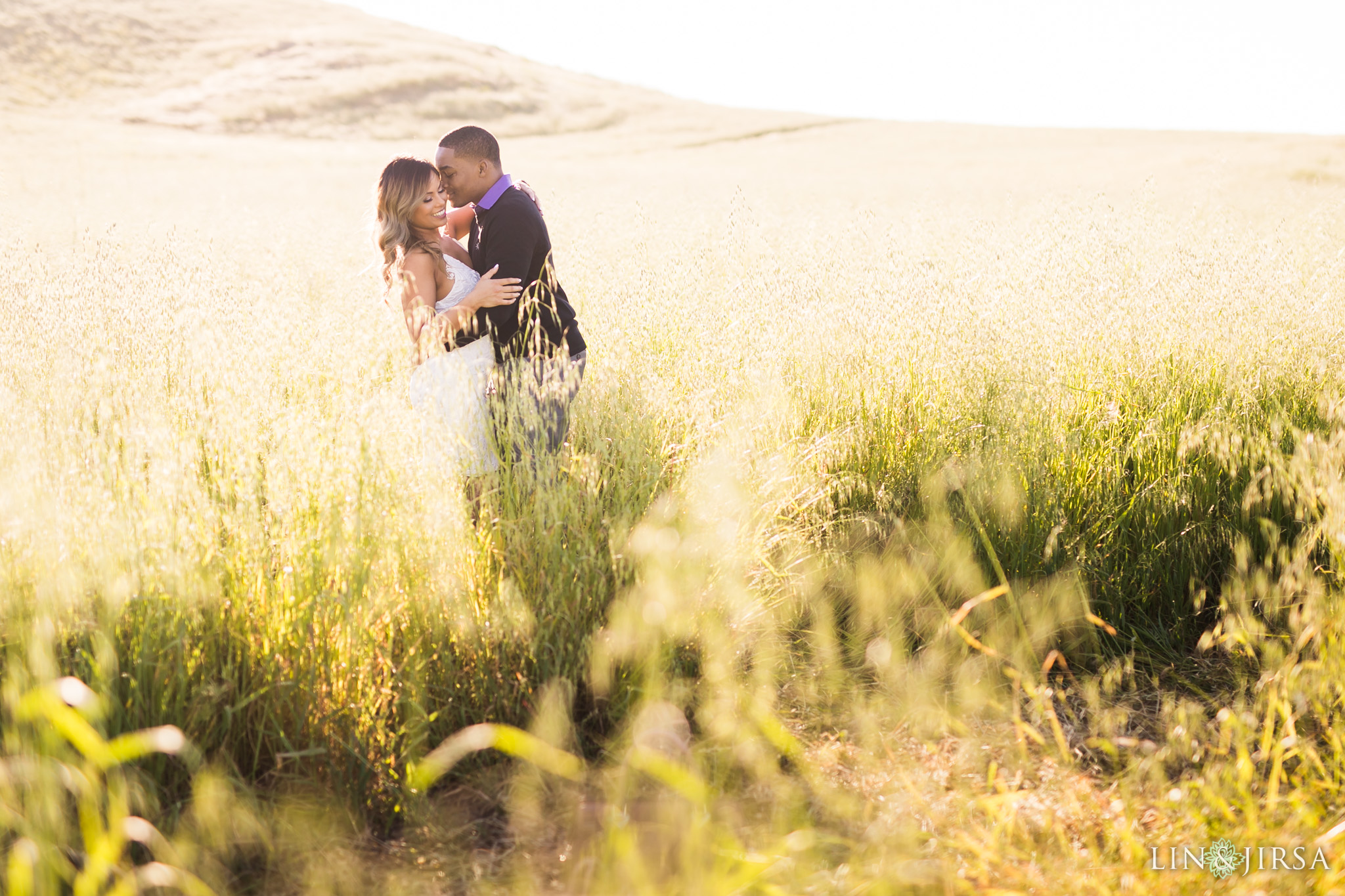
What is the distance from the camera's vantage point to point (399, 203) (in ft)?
10.1

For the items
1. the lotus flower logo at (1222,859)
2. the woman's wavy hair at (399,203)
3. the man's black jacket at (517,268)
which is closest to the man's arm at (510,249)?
the man's black jacket at (517,268)

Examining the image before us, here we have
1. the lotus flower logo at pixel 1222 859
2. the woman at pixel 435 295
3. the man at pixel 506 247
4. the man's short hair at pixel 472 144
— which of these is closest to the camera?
the lotus flower logo at pixel 1222 859

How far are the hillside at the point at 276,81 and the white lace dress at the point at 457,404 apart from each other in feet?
117

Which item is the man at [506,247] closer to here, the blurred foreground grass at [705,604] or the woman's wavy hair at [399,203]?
the woman's wavy hair at [399,203]

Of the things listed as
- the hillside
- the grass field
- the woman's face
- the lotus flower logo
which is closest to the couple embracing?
the woman's face

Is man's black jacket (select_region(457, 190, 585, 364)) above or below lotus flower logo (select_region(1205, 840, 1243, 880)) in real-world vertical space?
above

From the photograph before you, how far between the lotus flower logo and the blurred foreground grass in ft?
0.14

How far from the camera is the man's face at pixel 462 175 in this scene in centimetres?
321

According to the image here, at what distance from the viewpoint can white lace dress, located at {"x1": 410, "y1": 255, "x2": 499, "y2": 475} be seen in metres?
2.25

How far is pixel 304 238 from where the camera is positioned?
8.02 m

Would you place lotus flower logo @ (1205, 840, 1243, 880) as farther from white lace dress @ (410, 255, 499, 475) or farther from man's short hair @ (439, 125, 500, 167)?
man's short hair @ (439, 125, 500, 167)

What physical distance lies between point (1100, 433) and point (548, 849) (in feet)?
7.11

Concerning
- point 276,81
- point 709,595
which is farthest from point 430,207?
point 276,81

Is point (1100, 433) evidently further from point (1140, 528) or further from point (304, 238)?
point (304, 238)
